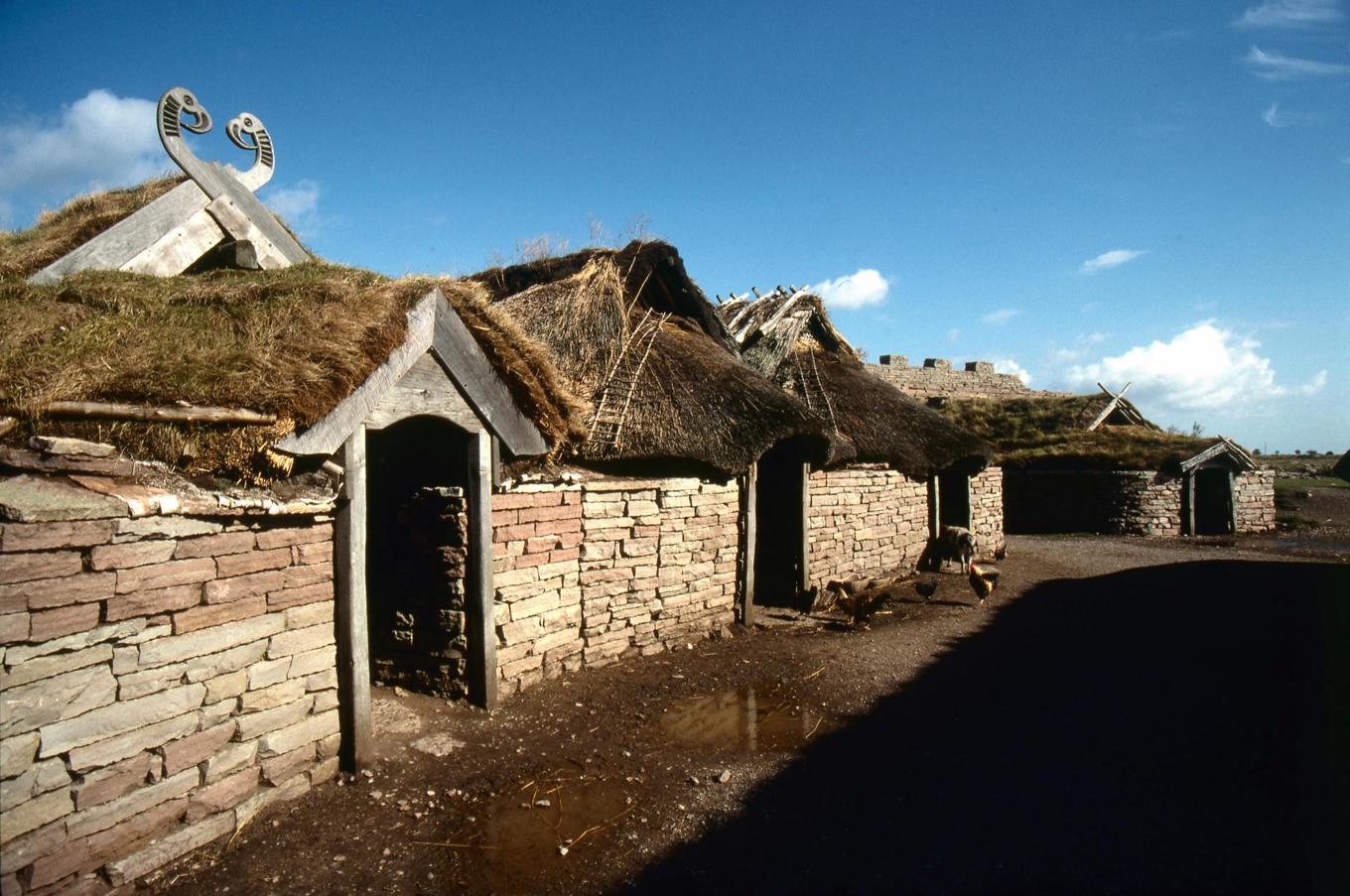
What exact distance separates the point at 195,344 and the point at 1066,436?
24455 mm

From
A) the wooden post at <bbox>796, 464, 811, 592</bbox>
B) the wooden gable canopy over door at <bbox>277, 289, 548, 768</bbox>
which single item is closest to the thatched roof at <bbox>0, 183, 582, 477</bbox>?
the wooden gable canopy over door at <bbox>277, 289, 548, 768</bbox>

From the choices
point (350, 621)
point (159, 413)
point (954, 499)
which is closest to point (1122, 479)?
point (954, 499)

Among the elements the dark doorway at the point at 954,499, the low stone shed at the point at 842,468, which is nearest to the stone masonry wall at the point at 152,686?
the low stone shed at the point at 842,468

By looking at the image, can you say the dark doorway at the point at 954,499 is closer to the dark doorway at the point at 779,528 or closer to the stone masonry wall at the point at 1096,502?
the dark doorway at the point at 779,528

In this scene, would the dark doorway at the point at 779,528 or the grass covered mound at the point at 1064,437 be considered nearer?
the dark doorway at the point at 779,528

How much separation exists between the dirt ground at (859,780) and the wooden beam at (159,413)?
245 centimetres

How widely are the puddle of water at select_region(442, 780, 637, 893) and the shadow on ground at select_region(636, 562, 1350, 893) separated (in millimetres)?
561

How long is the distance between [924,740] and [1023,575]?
31.0ft

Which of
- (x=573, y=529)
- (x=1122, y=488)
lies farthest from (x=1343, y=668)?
(x=1122, y=488)

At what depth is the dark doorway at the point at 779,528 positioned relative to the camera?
11.0 meters

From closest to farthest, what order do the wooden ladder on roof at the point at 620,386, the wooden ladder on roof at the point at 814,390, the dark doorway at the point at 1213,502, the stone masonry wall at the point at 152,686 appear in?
the stone masonry wall at the point at 152,686, the wooden ladder on roof at the point at 620,386, the wooden ladder on roof at the point at 814,390, the dark doorway at the point at 1213,502

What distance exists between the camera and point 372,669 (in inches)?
272

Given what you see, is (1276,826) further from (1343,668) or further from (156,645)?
(156,645)

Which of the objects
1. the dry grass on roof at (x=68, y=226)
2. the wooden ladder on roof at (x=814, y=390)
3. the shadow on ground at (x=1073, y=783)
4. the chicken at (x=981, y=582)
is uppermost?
the dry grass on roof at (x=68, y=226)
